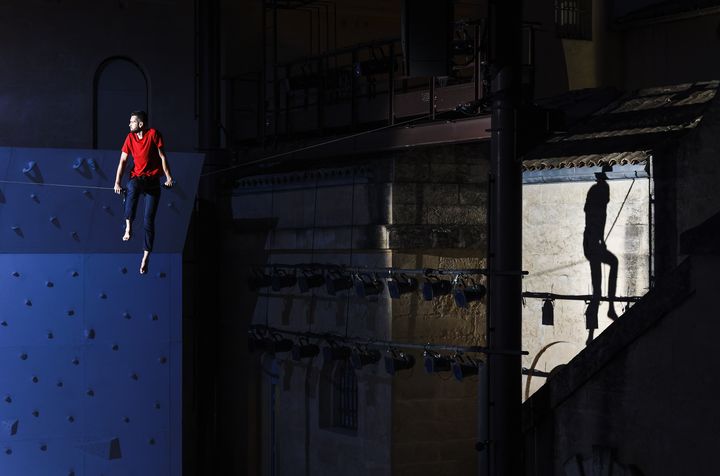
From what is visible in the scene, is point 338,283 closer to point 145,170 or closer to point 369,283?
point 369,283

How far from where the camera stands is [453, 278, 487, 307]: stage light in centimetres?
1772

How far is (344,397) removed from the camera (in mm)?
20922

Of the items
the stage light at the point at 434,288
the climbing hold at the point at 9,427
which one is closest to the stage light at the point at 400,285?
the stage light at the point at 434,288

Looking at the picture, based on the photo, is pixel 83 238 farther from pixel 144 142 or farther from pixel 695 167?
pixel 695 167

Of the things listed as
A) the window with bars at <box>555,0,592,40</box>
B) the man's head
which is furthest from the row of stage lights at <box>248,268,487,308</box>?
the window with bars at <box>555,0,592,40</box>

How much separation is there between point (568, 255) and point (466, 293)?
4.86 feet

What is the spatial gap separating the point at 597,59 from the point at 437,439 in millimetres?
9977

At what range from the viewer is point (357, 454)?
65.1ft

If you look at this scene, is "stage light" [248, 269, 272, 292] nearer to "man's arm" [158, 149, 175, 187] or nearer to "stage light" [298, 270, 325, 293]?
"stage light" [298, 270, 325, 293]

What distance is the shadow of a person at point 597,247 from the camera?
16.5 meters

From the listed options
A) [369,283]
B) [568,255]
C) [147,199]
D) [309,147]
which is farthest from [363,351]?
[147,199]

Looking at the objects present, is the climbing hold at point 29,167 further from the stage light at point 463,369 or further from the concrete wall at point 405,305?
the stage light at point 463,369

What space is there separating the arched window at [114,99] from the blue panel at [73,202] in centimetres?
278

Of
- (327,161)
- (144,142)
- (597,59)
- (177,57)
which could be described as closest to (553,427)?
(144,142)
